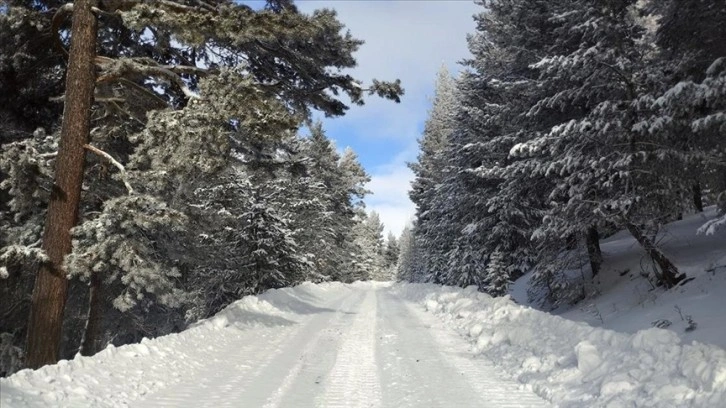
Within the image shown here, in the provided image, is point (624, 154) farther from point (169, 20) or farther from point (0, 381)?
point (0, 381)

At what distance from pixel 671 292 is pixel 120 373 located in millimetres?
11070

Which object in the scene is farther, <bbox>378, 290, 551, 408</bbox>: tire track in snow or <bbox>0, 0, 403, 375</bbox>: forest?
<bbox>0, 0, 403, 375</bbox>: forest

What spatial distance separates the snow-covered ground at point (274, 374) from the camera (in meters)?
5.99

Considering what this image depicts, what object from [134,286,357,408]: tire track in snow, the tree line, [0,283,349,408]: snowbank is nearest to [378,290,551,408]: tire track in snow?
[134,286,357,408]: tire track in snow

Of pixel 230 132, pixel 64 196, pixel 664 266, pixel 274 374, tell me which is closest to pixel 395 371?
pixel 274 374

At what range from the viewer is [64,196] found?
310 inches

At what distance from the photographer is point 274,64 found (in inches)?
421

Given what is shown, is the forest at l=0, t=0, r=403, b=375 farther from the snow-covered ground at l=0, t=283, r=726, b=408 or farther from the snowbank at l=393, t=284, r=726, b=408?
the snowbank at l=393, t=284, r=726, b=408

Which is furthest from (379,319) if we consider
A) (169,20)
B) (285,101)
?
(169,20)

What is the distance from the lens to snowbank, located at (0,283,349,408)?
5379 millimetres

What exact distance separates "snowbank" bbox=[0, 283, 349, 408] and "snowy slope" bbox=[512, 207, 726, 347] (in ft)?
24.7

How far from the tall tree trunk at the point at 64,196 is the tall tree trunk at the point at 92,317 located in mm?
2914

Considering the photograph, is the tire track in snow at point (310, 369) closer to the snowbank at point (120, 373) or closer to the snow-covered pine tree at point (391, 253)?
the snowbank at point (120, 373)

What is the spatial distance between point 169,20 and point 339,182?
111ft
